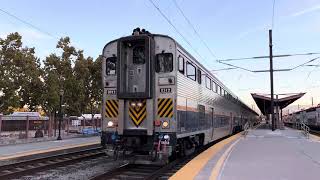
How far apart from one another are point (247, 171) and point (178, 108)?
286 centimetres

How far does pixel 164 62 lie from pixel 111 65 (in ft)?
6.11

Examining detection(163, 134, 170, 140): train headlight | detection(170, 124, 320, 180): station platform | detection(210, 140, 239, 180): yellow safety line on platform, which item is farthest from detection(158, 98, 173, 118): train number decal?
detection(210, 140, 239, 180): yellow safety line on platform

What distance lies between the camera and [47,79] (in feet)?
109

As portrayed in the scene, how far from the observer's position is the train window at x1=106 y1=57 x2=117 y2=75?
1243cm

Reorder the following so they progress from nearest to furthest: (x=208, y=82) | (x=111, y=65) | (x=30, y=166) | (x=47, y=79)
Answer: (x=111, y=65)
(x=30, y=166)
(x=208, y=82)
(x=47, y=79)

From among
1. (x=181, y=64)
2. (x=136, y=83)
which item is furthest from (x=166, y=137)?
(x=181, y=64)

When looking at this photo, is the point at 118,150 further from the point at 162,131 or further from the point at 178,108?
the point at 178,108

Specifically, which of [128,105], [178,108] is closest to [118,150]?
[128,105]

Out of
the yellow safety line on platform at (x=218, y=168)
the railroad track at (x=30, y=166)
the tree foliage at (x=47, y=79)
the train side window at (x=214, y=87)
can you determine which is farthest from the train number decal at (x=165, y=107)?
the tree foliage at (x=47, y=79)

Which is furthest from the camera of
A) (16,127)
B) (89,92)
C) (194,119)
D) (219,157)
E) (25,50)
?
(89,92)

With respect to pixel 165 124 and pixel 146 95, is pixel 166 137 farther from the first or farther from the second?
pixel 146 95

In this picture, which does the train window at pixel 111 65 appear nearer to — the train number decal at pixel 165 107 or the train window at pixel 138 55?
the train window at pixel 138 55

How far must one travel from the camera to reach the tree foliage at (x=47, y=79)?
29188 mm

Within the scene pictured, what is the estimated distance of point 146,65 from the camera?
1168 centimetres
